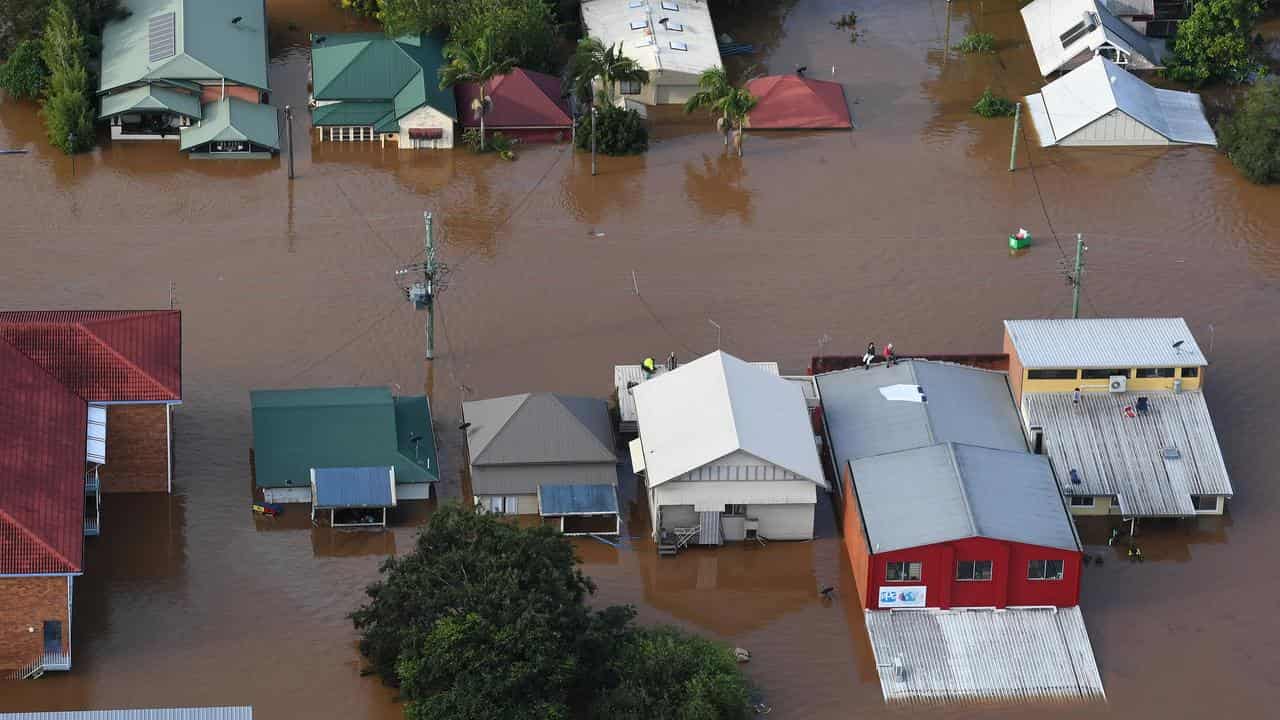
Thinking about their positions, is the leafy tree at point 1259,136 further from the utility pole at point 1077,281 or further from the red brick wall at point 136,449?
the red brick wall at point 136,449

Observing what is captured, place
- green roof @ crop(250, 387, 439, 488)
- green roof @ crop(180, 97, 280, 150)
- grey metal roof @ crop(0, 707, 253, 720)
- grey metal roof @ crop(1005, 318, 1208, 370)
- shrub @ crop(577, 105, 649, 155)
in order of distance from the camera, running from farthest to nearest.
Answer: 1. shrub @ crop(577, 105, 649, 155)
2. green roof @ crop(180, 97, 280, 150)
3. grey metal roof @ crop(1005, 318, 1208, 370)
4. green roof @ crop(250, 387, 439, 488)
5. grey metal roof @ crop(0, 707, 253, 720)

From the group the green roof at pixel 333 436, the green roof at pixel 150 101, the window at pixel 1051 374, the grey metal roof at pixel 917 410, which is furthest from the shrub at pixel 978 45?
the green roof at pixel 333 436

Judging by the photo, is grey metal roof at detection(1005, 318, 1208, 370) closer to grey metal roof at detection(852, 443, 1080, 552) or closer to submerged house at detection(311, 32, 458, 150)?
grey metal roof at detection(852, 443, 1080, 552)

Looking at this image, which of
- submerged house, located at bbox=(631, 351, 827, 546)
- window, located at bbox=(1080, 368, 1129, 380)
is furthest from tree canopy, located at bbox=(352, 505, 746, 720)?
window, located at bbox=(1080, 368, 1129, 380)

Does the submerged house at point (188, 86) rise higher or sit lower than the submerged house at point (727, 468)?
higher

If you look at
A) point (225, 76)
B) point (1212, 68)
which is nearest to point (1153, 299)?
point (1212, 68)

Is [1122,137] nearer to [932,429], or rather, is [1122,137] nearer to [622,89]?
[622,89]

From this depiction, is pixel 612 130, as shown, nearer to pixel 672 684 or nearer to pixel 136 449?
pixel 136 449
